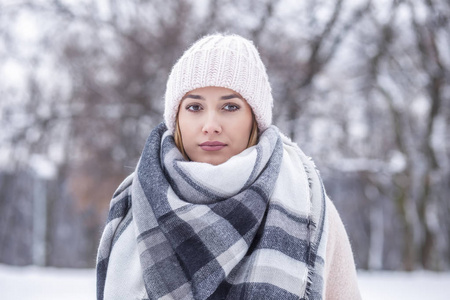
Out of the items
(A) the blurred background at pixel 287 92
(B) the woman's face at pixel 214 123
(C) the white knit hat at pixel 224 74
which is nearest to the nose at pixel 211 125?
(B) the woman's face at pixel 214 123

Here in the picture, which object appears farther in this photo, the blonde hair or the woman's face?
the blonde hair

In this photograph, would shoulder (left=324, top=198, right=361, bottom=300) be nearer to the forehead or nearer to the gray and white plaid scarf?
the gray and white plaid scarf

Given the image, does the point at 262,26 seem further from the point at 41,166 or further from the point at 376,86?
the point at 41,166

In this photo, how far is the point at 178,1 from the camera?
7.14m

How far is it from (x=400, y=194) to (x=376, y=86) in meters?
2.16

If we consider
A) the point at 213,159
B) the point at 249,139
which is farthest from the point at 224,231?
the point at 249,139

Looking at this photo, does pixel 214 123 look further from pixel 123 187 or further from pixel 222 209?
pixel 123 187

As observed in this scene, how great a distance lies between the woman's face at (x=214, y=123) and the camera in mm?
1537

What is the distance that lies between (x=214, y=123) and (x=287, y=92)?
5553 mm

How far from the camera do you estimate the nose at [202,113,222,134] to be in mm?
1512

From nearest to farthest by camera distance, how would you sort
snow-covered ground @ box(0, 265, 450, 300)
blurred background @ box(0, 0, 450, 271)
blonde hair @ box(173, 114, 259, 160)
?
blonde hair @ box(173, 114, 259, 160)
snow-covered ground @ box(0, 265, 450, 300)
blurred background @ box(0, 0, 450, 271)

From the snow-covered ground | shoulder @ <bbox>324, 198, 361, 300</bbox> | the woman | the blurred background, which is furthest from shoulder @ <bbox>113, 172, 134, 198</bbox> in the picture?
the blurred background

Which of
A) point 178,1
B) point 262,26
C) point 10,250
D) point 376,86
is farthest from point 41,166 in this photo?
point 376,86

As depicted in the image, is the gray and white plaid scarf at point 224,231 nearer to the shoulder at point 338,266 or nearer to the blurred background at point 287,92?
the shoulder at point 338,266
